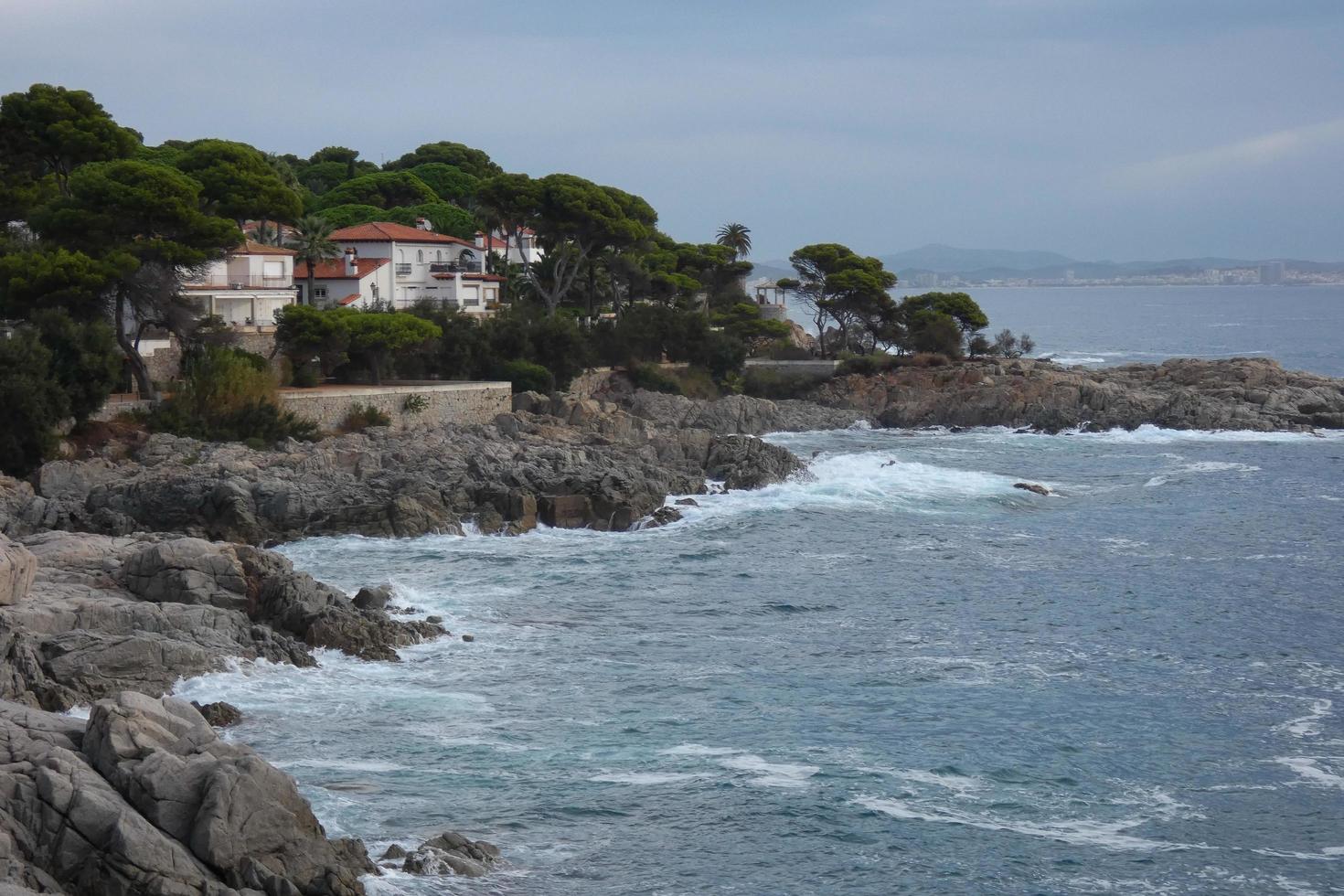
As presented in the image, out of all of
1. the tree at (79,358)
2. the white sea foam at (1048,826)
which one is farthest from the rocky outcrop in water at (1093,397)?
the white sea foam at (1048,826)

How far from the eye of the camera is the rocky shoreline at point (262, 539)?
45.4 ft

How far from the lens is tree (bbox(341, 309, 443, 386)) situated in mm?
48656

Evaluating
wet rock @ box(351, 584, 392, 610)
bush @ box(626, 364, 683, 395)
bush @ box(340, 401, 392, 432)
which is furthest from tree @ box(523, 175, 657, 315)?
wet rock @ box(351, 584, 392, 610)

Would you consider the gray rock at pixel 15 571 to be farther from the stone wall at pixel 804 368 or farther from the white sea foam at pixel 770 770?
the stone wall at pixel 804 368

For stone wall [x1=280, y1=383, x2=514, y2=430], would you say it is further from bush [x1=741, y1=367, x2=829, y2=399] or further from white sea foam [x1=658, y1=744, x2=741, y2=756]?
white sea foam [x1=658, y1=744, x2=741, y2=756]

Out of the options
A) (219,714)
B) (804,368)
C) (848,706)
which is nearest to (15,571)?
(219,714)

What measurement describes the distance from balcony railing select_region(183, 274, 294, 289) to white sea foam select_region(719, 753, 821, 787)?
35.9 meters

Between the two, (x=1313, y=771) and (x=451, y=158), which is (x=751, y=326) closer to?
(x=451, y=158)

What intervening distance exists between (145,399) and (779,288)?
46762 mm

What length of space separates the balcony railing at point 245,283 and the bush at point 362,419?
8.40 meters

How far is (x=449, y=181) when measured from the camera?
8975 centimetres

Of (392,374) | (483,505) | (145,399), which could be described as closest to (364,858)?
(483,505)

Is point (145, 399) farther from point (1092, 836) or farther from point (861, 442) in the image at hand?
point (1092, 836)

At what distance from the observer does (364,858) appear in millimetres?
14797
